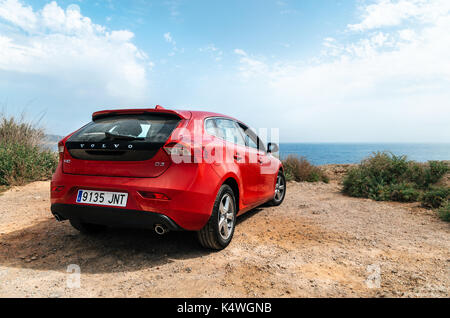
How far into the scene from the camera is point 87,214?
10.1ft

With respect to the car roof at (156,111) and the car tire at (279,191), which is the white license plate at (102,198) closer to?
the car roof at (156,111)

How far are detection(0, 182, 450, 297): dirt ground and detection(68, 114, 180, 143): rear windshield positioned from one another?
1.27 metres

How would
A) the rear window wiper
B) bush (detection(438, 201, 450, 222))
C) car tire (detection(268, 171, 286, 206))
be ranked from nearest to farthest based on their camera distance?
the rear window wiper
bush (detection(438, 201, 450, 222))
car tire (detection(268, 171, 286, 206))

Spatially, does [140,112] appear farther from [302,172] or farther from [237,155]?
[302,172]

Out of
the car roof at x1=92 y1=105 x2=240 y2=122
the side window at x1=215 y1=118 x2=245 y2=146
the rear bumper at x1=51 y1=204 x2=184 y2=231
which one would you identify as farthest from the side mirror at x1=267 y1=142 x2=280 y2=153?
the rear bumper at x1=51 y1=204 x2=184 y2=231

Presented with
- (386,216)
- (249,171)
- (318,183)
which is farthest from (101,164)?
(318,183)

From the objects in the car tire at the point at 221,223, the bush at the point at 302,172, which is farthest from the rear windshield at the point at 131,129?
the bush at the point at 302,172

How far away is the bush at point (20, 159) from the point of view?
24.3ft

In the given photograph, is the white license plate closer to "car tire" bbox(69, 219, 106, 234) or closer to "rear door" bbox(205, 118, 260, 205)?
"car tire" bbox(69, 219, 106, 234)

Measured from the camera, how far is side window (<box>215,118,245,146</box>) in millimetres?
3923

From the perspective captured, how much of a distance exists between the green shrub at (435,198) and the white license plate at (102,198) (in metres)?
5.93

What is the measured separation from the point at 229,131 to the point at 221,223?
1.29 meters

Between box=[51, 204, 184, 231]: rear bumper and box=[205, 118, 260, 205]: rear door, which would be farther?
box=[205, 118, 260, 205]: rear door

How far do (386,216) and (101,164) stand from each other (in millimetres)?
4871
